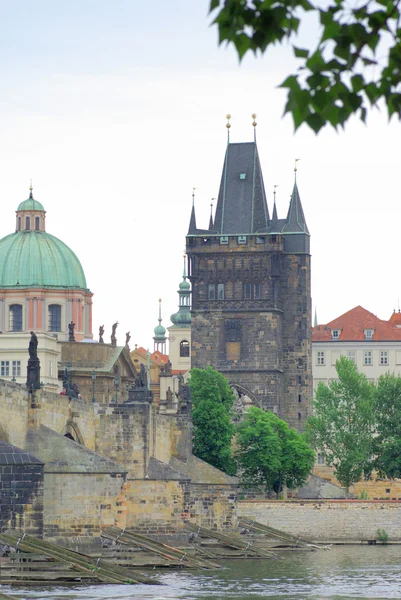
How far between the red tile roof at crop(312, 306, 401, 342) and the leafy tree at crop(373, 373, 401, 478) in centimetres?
4965

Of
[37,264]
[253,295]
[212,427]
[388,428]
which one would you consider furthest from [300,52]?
[37,264]

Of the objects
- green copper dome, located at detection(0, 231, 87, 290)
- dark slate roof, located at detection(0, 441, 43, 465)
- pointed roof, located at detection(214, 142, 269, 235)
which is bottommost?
dark slate roof, located at detection(0, 441, 43, 465)

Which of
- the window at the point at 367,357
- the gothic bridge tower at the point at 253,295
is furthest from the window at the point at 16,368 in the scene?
the window at the point at 367,357

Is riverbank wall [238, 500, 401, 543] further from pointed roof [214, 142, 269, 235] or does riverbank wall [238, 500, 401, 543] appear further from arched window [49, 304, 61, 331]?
arched window [49, 304, 61, 331]

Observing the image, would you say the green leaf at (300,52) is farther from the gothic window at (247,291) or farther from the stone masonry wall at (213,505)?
the gothic window at (247,291)

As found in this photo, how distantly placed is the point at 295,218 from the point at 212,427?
4528 centimetres

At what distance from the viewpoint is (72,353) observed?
133625 mm

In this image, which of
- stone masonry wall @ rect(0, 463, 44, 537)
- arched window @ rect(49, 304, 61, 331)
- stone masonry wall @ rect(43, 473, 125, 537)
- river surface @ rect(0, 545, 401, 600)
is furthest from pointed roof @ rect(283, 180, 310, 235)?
stone masonry wall @ rect(0, 463, 44, 537)

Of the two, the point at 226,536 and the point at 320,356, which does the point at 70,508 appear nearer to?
the point at 226,536

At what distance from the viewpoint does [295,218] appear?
13550 cm

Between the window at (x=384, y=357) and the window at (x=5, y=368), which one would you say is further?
the window at (x=384, y=357)

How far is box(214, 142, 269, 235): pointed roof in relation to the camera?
134500mm

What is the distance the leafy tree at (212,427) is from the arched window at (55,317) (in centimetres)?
5388

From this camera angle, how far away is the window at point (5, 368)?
426 ft
